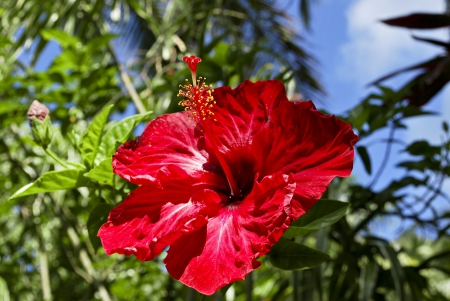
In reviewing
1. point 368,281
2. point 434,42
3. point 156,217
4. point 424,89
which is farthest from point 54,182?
point 434,42

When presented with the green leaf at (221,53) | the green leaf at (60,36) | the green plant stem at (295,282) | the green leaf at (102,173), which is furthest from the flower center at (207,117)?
the green leaf at (60,36)

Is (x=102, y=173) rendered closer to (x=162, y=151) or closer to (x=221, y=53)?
(x=162, y=151)

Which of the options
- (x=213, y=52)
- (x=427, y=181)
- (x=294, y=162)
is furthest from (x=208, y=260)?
(x=427, y=181)

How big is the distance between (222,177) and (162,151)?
89 millimetres

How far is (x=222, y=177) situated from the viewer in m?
0.72

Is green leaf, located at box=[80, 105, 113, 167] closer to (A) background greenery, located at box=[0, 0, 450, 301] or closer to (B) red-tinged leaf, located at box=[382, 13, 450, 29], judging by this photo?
(A) background greenery, located at box=[0, 0, 450, 301]

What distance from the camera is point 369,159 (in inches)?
52.4

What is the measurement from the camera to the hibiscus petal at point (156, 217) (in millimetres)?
→ 578

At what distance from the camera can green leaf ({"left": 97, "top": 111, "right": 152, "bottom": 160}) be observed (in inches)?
29.1

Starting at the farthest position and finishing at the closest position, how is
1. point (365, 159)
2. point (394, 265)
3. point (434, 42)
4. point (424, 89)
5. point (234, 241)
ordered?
point (434, 42) < point (424, 89) < point (365, 159) < point (394, 265) < point (234, 241)

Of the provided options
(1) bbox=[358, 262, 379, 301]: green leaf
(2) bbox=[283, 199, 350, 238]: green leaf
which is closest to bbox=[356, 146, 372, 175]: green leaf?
(1) bbox=[358, 262, 379, 301]: green leaf

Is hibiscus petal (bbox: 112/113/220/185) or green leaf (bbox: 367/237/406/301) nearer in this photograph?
hibiscus petal (bbox: 112/113/220/185)

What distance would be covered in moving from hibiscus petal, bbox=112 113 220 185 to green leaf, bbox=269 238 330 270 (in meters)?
0.13

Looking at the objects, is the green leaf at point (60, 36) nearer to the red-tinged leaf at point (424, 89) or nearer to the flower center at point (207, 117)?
the flower center at point (207, 117)
